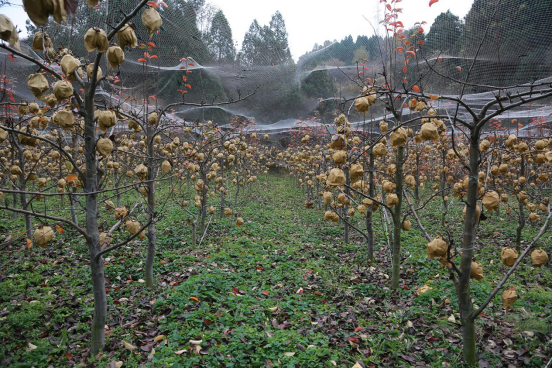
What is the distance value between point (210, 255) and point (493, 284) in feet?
12.7

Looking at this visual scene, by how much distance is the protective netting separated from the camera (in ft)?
18.4

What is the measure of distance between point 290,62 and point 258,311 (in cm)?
1235

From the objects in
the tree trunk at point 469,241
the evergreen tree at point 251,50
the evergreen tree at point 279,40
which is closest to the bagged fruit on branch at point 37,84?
the tree trunk at point 469,241

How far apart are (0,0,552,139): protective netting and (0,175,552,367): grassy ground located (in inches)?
87.4

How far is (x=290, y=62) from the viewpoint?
44.0ft

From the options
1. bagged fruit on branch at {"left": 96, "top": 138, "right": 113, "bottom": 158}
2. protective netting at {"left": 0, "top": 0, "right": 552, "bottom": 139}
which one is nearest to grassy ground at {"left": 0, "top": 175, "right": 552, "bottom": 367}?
bagged fruit on branch at {"left": 96, "top": 138, "right": 113, "bottom": 158}

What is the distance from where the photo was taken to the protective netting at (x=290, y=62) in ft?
18.4

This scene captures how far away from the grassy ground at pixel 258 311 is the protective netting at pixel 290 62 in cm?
222

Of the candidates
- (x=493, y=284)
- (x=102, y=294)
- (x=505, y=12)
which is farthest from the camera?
(x=505, y=12)

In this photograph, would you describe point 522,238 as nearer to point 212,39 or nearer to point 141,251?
point 141,251

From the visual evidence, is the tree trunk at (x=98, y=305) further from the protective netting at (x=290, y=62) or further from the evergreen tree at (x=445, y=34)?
the evergreen tree at (x=445, y=34)

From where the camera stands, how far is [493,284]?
370cm

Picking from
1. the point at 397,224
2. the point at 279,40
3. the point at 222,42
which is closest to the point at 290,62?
the point at 222,42

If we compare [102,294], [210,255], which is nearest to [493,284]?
[210,255]
